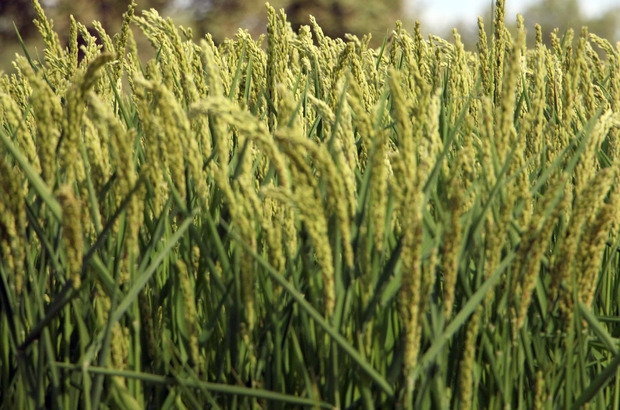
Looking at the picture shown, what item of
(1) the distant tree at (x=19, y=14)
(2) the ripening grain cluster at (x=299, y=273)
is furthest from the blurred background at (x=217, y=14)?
(2) the ripening grain cluster at (x=299, y=273)

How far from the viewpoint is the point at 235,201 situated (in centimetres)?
118

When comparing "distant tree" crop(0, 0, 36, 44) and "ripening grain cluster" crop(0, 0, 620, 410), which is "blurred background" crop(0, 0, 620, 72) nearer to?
"distant tree" crop(0, 0, 36, 44)

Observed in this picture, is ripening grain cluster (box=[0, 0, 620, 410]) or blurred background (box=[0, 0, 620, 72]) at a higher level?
blurred background (box=[0, 0, 620, 72])

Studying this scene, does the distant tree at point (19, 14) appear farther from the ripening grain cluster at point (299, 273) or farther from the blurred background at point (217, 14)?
the ripening grain cluster at point (299, 273)

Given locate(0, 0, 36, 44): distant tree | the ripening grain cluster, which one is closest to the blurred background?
locate(0, 0, 36, 44): distant tree

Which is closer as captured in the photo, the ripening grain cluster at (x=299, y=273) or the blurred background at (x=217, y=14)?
the ripening grain cluster at (x=299, y=273)

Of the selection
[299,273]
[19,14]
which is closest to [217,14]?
[19,14]

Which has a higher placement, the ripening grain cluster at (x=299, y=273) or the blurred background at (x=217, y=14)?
the blurred background at (x=217, y=14)

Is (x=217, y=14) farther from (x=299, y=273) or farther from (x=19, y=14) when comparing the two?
(x=299, y=273)

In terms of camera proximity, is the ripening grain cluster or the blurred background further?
the blurred background

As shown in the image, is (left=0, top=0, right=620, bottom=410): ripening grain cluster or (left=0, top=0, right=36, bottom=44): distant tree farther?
(left=0, top=0, right=36, bottom=44): distant tree

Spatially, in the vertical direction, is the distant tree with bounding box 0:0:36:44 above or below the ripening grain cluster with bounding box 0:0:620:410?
above

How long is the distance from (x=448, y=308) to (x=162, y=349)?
2.06ft

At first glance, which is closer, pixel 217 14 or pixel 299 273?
pixel 299 273
